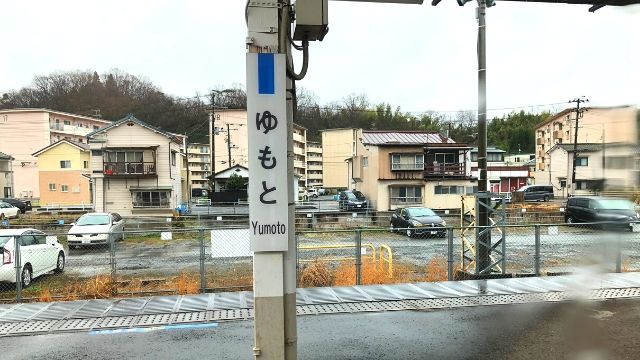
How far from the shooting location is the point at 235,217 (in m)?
28.9

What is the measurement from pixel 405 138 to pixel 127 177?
22981mm

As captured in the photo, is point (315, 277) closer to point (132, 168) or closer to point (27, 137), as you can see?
point (132, 168)

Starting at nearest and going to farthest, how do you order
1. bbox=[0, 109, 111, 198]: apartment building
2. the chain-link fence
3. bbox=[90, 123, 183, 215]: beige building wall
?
the chain-link fence
bbox=[90, 123, 183, 215]: beige building wall
bbox=[0, 109, 111, 198]: apartment building

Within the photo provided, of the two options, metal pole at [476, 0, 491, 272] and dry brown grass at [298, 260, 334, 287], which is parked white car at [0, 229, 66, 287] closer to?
dry brown grass at [298, 260, 334, 287]

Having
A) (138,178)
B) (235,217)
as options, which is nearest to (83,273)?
(235,217)

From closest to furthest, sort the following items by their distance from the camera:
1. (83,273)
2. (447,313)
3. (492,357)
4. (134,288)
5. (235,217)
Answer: (492,357) → (447,313) → (134,288) → (83,273) → (235,217)

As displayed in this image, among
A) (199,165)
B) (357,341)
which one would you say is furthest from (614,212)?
(199,165)

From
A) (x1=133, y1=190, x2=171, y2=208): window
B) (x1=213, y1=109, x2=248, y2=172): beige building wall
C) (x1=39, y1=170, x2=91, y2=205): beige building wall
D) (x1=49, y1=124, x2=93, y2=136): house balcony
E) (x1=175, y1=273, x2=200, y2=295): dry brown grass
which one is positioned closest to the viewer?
(x1=175, y1=273, x2=200, y2=295): dry brown grass

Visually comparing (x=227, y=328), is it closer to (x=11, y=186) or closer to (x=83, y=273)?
(x=83, y=273)

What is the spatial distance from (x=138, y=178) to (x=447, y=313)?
3303 centimetres

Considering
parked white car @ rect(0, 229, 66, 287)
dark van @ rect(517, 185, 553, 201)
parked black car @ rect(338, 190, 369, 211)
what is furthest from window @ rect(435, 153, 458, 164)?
parked white car @ rect(0, 229, 66, 287)

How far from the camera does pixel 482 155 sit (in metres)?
10.1

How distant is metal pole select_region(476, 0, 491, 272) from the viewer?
31.0ft

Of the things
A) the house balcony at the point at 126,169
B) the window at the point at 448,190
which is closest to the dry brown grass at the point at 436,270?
the window at the point at 448,190
